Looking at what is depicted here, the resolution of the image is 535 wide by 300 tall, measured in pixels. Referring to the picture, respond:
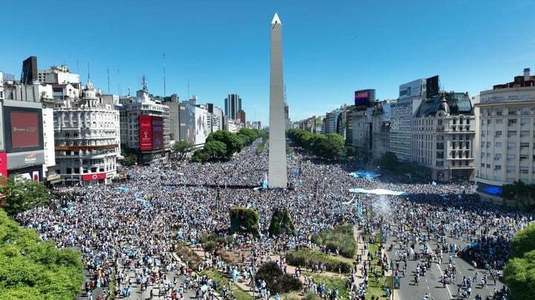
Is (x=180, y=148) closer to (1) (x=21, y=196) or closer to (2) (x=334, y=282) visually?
(1) (x=21, y=196)

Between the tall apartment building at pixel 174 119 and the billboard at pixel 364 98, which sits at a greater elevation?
the billboard at pixel 364 98

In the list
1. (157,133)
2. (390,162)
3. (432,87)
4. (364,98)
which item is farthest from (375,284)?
(364,98)

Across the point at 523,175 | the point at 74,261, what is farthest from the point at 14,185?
the point at 523,175

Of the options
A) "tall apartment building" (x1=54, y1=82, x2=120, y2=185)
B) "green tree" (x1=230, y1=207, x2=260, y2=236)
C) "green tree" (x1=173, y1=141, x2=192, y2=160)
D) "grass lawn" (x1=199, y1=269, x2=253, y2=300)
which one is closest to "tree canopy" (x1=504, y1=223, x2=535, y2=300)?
"grass lawn" (x1=199, y1=269, x2=253, y2=300)

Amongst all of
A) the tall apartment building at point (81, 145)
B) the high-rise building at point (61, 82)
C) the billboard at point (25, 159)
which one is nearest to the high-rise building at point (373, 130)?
the tall apartment building at point (81, 145)

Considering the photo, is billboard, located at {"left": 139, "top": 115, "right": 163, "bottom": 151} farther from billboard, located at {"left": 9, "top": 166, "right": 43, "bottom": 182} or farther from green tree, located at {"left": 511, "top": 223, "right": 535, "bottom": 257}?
green tree, located at {"left": 511, "top": 223, "right": 535, "bottom": 257}

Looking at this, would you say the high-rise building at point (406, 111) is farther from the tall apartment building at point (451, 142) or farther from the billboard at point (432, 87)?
the tall apartment building at point (451, 142)
